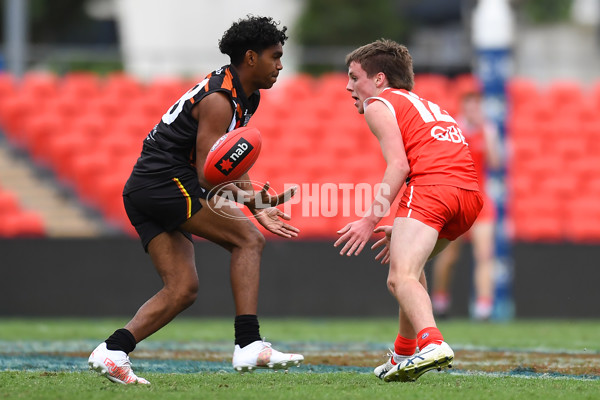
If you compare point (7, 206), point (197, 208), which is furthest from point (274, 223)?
point (7, 206)

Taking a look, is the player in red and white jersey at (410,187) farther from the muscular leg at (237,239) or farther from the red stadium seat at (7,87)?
the red stadium seat at (7,87)

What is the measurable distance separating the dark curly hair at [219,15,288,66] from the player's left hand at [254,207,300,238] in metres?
0.80

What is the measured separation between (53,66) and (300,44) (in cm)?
923

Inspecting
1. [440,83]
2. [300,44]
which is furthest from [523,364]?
[300,44]

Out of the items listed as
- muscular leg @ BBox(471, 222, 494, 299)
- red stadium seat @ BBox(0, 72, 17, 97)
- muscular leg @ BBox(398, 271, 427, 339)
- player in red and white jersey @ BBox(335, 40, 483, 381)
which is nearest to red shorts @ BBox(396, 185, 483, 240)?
player in red and white jersey @ BBox(335, 40, 483, 381)

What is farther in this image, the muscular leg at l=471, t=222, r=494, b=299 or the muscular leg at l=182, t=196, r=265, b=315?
the muscular leg at l=471, t=222, r=494, b=299

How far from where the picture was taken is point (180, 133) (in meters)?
4.93

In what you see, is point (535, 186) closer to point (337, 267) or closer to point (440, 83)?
point (440, 83)

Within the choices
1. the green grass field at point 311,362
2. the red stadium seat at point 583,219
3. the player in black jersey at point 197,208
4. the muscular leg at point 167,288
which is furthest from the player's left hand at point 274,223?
the red stadium seat at point 583,219

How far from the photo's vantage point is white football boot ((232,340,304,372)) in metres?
4.75

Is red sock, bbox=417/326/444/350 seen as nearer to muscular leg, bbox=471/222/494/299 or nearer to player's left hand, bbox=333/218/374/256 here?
player's left hand, bbox=333/218/374/256

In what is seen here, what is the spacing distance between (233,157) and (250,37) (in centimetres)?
69

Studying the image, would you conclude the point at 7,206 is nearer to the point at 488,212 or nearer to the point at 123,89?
the point at 123,89

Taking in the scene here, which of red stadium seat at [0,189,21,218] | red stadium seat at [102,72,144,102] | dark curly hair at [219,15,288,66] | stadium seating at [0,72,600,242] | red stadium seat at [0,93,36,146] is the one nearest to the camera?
dark curly hair at [219,15,288,66]
